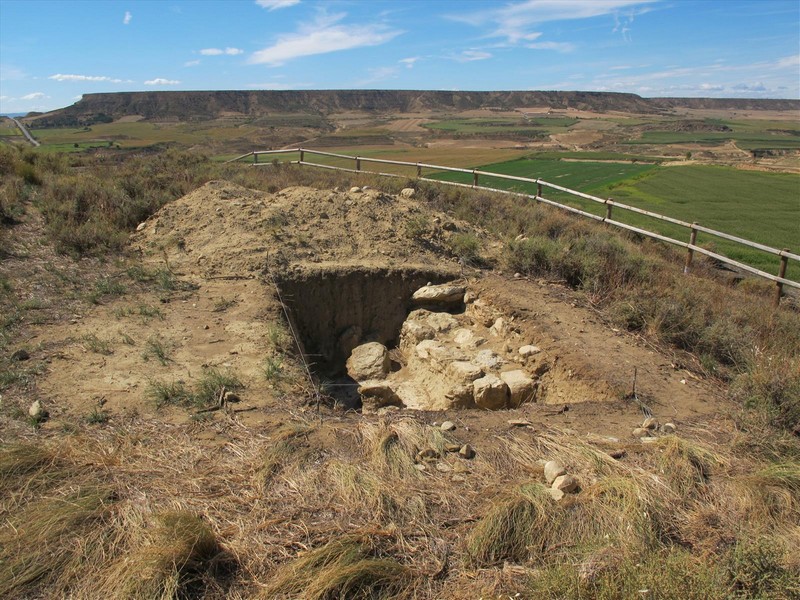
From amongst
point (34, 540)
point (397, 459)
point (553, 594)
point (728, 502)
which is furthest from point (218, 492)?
point (728, 502)

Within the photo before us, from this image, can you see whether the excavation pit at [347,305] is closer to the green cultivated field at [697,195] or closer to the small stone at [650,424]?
the small stone at [650,424]

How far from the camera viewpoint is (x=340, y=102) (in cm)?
10594

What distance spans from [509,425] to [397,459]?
1.42 meters

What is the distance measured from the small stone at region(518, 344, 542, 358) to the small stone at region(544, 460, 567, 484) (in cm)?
318

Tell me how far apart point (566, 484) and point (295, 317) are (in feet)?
19.6

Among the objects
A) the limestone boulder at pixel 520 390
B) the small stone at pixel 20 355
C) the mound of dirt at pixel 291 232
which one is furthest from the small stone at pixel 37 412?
the limestone boulder at pixel 520 390

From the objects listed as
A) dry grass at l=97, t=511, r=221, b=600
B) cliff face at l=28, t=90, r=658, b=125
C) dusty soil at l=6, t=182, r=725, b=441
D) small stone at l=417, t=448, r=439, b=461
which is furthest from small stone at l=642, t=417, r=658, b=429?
cliff face at l=28, t=90, r=658, b=125

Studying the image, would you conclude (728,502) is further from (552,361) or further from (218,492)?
(218,492)

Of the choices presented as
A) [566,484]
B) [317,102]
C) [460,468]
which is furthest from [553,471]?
[317,102]

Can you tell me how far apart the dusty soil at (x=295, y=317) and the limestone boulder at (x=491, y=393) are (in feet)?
1.55

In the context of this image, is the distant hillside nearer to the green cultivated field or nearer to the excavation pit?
the green cultivated field

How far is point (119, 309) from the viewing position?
767 cm

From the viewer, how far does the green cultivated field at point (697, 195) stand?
16.3 meters

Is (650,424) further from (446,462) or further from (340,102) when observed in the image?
(340,102)
